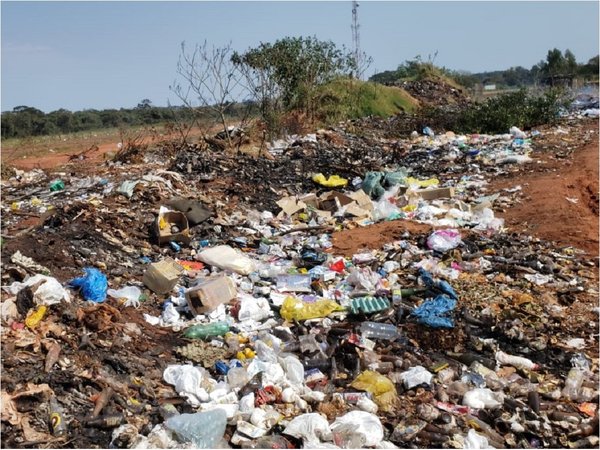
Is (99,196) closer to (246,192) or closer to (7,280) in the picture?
(246,192)

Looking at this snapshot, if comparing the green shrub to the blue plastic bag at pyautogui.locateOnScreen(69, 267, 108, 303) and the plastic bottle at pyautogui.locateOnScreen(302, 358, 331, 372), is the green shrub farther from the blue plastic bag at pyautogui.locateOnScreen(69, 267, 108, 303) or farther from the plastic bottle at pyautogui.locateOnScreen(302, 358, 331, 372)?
the blue plastic bag at pyautogui.locateOnScreen(69, 267, 108, 303)

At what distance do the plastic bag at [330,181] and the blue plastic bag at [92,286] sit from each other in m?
5.00

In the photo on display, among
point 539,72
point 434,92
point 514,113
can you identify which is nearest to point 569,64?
point 539,72

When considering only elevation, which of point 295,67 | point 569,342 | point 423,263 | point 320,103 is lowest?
point 569,342

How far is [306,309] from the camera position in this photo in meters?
4.38

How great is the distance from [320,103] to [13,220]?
1035 cm

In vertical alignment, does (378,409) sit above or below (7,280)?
below

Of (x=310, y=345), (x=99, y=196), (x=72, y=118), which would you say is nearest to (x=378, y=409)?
(x=310, y=345)

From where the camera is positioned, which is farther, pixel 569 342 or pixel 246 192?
pixel 246 192

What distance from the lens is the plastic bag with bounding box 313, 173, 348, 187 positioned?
28.9ft

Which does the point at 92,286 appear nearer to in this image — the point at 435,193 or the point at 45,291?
the point at 45,291

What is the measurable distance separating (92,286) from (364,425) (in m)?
2.34

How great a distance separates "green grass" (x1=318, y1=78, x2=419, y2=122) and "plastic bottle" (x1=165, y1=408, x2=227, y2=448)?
13.0 metres

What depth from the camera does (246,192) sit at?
816cm
